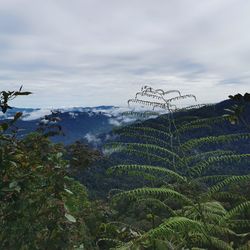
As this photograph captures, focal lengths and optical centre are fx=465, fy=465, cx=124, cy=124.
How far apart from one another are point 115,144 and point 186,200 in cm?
65

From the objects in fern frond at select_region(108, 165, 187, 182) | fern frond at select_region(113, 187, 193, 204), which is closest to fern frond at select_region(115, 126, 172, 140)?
fern frond at select_region(108, 165, 187, 182)

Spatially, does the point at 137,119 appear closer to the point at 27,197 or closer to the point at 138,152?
the point at 138,152

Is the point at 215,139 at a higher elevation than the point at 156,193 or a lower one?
higher

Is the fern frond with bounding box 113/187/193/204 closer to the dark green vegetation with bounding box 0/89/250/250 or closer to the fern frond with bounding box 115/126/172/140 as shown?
the dark green vegetation with bounding box 0/89/250/250

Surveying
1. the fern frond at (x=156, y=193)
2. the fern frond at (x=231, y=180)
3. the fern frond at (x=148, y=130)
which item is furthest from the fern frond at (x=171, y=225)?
the fern frond at (x=148, y=130)

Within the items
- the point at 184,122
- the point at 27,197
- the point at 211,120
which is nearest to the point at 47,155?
the point at 27,197

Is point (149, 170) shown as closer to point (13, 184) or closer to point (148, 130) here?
point (148, 130)

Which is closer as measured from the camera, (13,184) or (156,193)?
(156,193)

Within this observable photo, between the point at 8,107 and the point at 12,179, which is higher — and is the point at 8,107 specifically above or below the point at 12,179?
above

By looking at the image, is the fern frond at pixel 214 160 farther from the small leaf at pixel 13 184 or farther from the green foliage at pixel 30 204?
the small leaf at pixel 13 184

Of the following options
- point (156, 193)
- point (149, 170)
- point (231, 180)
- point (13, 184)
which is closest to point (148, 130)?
point (149, 170)

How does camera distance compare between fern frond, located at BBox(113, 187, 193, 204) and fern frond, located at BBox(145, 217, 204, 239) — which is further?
fern frond, located at BBox(113, 187, 193, 204)

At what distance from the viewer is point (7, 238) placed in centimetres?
335

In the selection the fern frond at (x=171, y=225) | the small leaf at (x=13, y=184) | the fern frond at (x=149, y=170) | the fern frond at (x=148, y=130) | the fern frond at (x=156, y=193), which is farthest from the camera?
the fern frond at (x=148, y=130)
